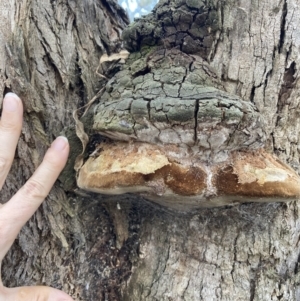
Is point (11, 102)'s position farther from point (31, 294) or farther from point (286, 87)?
point (286, 87)

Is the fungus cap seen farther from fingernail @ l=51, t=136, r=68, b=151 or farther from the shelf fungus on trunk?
fingernail @ l=51, t=136, r=68, b=151

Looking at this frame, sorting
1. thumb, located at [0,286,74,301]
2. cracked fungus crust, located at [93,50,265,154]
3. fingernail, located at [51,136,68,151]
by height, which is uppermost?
cracked fungus crust, located at [93,50,265,154]

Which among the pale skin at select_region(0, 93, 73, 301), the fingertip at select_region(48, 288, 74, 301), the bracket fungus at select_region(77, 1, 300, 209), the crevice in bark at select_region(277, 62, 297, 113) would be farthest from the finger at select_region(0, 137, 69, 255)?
the crevice in bark at select_region(277, 62, 297, 113)

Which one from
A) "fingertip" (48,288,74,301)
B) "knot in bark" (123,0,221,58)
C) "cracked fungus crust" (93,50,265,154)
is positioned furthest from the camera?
"knot in bark" (123,0,221,58)

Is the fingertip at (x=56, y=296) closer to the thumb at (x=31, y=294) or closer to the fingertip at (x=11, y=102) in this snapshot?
the thumb at (x=31, y=294)

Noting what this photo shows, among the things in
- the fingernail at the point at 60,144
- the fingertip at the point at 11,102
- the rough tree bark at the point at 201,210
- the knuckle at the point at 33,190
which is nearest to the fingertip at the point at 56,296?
the rough tree bark at the point at 201,210

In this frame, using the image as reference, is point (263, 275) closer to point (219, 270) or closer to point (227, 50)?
point (219, 270)

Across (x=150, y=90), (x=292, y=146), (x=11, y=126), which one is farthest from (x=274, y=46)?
(x=11, y=126)
